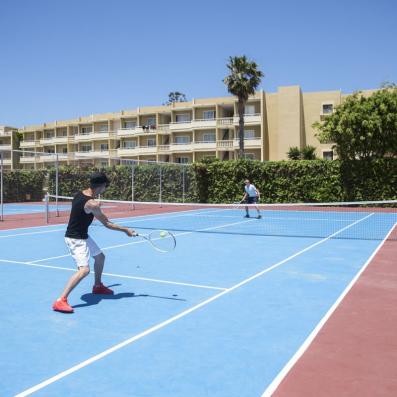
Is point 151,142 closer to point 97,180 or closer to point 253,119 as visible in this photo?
point 253,119

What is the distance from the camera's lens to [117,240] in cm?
1304

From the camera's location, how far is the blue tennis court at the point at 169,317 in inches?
155

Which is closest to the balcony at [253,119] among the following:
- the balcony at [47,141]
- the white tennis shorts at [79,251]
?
the balcony at [47,141]

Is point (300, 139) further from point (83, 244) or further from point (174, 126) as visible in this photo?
point (83, 244)

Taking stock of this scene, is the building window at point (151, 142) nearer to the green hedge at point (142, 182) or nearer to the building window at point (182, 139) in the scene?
the building window at point (182, 139)

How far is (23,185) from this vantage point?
35094 mm

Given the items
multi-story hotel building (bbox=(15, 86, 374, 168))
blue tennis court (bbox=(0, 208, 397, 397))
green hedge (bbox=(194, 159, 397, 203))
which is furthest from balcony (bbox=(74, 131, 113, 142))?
blue tennis court (bbox=(0, 208, 397, 397))

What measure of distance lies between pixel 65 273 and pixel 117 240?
186 inches

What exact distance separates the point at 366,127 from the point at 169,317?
25.4 meters

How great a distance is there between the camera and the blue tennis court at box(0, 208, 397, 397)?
393 cm

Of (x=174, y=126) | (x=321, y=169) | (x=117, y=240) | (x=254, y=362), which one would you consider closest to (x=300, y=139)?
(x=174, y=126)

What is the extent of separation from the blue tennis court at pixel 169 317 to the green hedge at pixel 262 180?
18009mm

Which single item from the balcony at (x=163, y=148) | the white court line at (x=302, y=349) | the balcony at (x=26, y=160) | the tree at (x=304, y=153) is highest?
the balcony at (x=163, y=148)

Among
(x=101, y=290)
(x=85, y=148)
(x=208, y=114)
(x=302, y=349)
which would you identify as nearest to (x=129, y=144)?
(x=85, y=148)
